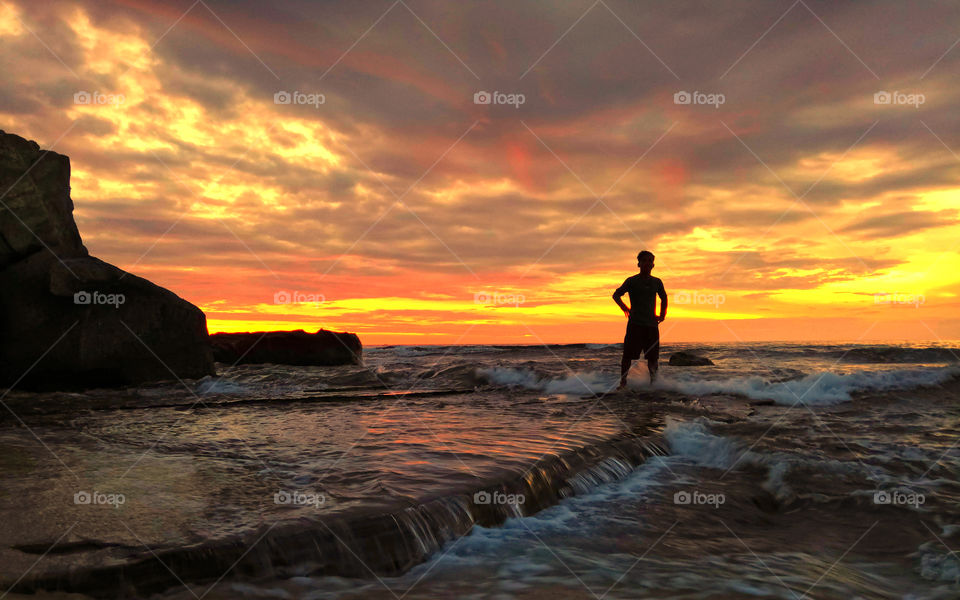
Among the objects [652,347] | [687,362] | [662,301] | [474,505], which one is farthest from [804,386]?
[474,505]

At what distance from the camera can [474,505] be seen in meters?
3.31

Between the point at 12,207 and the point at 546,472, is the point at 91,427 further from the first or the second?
the point at 12,207

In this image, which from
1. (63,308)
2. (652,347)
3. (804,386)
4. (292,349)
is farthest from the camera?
(292,349)

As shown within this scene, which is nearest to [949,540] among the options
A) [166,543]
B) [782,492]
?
[782,492]

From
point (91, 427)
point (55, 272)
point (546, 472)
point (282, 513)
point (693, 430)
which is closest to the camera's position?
point (282, 513)

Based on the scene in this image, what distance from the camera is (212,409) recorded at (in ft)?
23.9

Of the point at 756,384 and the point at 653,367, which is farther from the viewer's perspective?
the point at 756,384

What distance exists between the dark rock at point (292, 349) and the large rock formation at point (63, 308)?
7.69m

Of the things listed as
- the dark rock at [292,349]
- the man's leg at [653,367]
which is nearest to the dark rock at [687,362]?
the man's leg at [653,367]

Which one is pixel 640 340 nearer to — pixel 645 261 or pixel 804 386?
pixel 645 261

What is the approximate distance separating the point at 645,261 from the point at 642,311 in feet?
3.17

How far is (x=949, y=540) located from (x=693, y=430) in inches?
115

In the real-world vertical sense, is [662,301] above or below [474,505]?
above

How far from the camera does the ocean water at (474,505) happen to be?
8.01ft
